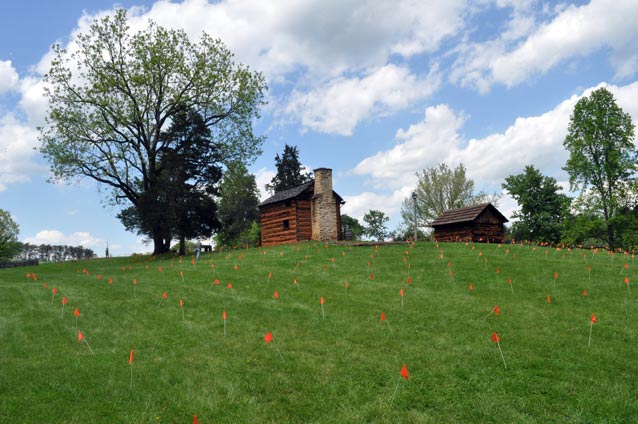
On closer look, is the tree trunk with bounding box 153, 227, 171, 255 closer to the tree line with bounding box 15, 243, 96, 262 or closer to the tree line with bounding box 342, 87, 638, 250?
the tree line with bounding box 342, 87, 638, 250

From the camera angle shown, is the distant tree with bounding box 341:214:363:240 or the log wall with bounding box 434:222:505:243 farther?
the distant tree with bounding box 341:214:363:240

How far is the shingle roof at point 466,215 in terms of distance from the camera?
35412 mm

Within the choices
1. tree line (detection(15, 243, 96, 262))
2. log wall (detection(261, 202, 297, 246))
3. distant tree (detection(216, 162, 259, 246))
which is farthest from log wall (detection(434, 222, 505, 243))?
tree line (detection(15, 243, 96, 262))

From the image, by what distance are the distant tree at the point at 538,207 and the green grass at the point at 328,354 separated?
3079cm

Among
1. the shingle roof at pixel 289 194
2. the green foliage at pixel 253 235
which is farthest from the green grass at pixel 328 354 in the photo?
the green foliage at pixel 253 235

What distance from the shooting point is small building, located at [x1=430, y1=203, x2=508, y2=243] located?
3559 cm

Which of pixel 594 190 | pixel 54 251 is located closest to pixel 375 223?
pixel 594 190

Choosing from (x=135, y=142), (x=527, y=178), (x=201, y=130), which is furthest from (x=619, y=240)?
(x=135, y=142)

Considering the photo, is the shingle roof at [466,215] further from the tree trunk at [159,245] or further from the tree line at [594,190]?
the tree trunk at [159,245]

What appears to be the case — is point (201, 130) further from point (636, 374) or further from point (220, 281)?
point (636, 374)

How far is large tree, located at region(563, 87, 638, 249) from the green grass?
2811cm

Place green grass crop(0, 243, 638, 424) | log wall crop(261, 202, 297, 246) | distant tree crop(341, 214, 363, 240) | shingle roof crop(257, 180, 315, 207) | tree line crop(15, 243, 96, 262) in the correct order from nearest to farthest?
green grass crop(0, 243, 638, 424), shingle roof crop(257, 180, 315, 207), log wall crop(261, 202, 297, 246), distant tree crop(341, 214, 363, 240), tree line crop(15, 243, 96, 262)

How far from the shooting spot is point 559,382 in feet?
23.3

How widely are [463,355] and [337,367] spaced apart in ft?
8.74
